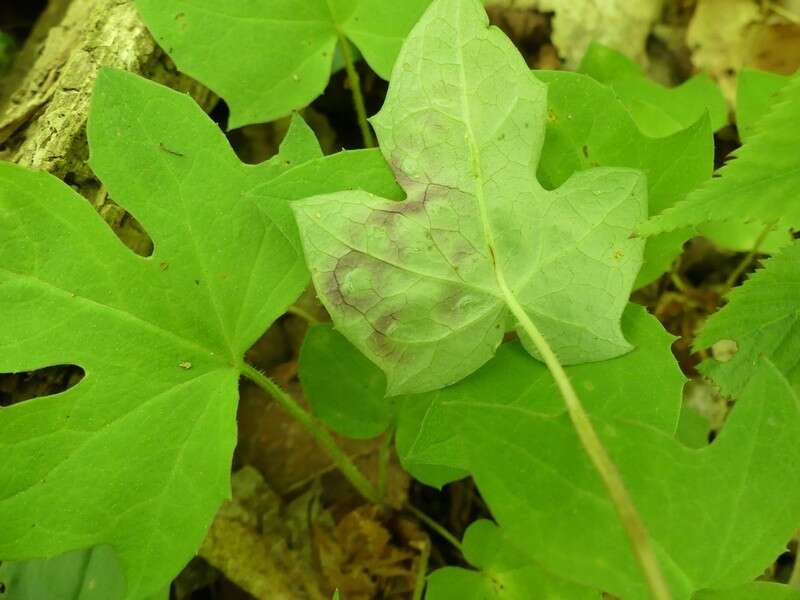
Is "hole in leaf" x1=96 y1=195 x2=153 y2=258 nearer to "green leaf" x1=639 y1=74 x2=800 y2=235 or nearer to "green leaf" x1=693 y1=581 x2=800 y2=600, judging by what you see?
"green leaf" x1=639 y1=74 x2=800 y2=235

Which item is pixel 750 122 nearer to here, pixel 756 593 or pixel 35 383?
pixel 756 593

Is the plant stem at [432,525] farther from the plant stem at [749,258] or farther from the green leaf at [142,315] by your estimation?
the plant stem at [749,258]

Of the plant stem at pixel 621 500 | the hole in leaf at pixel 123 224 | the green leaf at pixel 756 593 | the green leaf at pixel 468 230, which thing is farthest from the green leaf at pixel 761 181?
the hole in leaf at pixel 123 224

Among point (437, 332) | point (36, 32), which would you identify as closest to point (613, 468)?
point (437, 332)

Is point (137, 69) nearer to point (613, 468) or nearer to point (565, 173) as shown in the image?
point (565, 173)

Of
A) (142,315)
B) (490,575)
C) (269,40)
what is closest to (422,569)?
(490,575)

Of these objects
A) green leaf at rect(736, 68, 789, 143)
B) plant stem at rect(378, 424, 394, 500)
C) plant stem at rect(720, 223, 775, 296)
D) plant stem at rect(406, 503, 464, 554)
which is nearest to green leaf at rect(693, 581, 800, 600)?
plant stem at rect(406, 503, 464, 554)
